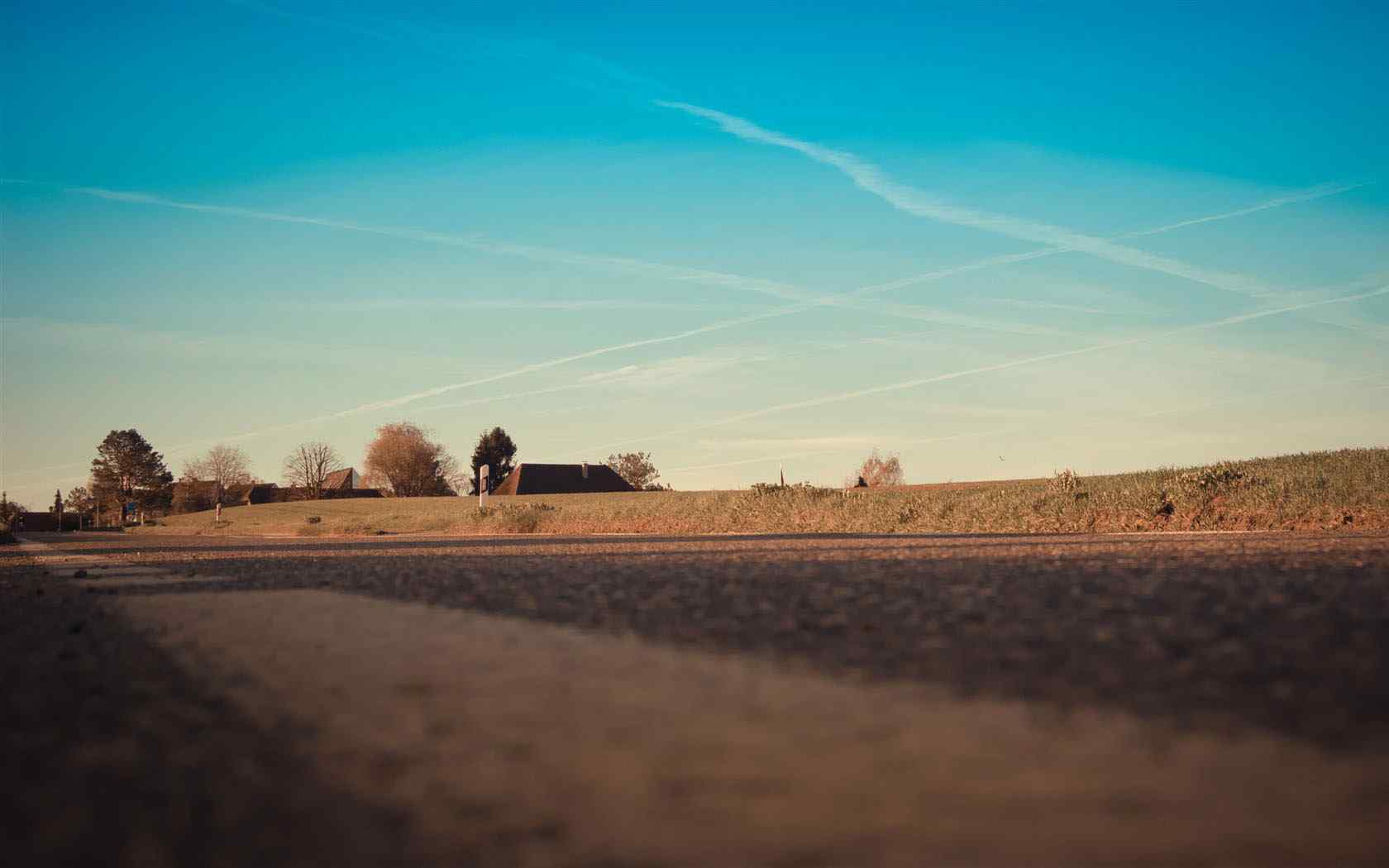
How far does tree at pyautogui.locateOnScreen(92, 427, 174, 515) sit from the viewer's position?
110812 mm

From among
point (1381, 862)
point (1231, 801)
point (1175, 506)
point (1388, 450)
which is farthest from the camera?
point (1388, 450)

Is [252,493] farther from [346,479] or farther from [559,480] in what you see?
[559,480]

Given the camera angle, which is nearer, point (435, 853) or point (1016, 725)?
point (435, 853)

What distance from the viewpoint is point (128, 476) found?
367 feet

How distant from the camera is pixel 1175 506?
2228cm

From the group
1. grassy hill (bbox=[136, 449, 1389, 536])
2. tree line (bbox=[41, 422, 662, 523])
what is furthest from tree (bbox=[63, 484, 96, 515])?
grassy hill (bbox=[136, 449, 1389, 536])

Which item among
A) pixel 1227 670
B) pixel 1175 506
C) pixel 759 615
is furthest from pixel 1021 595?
pixel 1175 506

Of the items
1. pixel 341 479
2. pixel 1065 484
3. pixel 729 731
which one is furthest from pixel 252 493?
pixel 729 731

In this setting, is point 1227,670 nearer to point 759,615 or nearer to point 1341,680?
point 1341,680

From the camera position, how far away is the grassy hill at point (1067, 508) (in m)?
20.9

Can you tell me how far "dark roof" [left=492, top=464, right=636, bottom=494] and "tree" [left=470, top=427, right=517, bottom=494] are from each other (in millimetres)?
7891

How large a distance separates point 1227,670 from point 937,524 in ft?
72.3

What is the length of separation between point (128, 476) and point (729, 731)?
124m

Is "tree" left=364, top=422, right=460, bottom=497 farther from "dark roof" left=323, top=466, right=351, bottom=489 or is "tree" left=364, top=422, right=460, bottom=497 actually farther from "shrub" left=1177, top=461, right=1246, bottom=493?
"shrub" left=1177, top=461, right=1246, bottom=493
